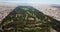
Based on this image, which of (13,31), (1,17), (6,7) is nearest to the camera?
(13,31)

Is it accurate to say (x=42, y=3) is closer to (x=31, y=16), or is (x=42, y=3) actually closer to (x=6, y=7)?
(x=31, y=16)

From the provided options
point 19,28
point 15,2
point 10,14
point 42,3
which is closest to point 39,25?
point 19,28

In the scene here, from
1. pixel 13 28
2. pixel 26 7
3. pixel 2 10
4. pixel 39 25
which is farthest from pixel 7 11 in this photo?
pixel 39 25

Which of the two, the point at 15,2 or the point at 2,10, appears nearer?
the point at 2,10

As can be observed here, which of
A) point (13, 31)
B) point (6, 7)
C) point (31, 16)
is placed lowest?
Result: point (13, 31)

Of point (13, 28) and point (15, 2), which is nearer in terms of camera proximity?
point (13, 28)

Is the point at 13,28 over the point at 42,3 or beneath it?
beneath

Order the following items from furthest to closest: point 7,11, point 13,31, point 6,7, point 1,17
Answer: point 6,7 < point 7,11 < point 1,17 < point 13,31

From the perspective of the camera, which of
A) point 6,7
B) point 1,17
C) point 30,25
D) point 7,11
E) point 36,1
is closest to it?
point 30,25

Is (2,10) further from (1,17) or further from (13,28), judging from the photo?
(13,28)
